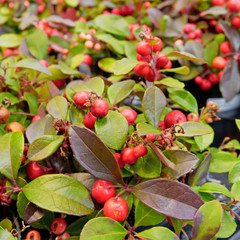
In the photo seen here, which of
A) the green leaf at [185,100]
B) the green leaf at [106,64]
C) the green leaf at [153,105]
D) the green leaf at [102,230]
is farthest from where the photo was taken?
the green leaf at [106,64]

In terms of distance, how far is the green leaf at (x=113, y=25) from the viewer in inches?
37.2

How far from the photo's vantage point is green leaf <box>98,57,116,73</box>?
2.95 feet

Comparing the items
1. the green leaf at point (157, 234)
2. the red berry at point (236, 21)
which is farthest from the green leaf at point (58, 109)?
the red berry at point (236, 21)

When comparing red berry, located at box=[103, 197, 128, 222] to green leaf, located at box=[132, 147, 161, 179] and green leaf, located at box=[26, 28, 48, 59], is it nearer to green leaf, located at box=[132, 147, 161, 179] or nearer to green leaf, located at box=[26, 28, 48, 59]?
green leaf, located at box=[132, 147, 161, 179]

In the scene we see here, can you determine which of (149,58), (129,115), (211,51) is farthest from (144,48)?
(211,51)

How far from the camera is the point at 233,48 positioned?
0.93 m

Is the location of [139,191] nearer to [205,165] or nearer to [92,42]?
[205,165]

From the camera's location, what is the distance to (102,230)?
1.40 feet

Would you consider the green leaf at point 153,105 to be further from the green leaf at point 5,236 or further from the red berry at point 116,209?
the green leaf at point 5,236

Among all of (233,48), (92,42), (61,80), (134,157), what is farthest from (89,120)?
(233,48)

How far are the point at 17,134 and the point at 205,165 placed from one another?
352 mm

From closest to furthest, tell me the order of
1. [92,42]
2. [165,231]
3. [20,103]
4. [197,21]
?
[165,231] → [20,103] → [92,42] → [197,21]

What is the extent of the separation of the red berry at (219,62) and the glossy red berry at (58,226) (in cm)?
68

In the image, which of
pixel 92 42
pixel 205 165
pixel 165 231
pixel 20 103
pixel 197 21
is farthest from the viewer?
pixel 197 21
